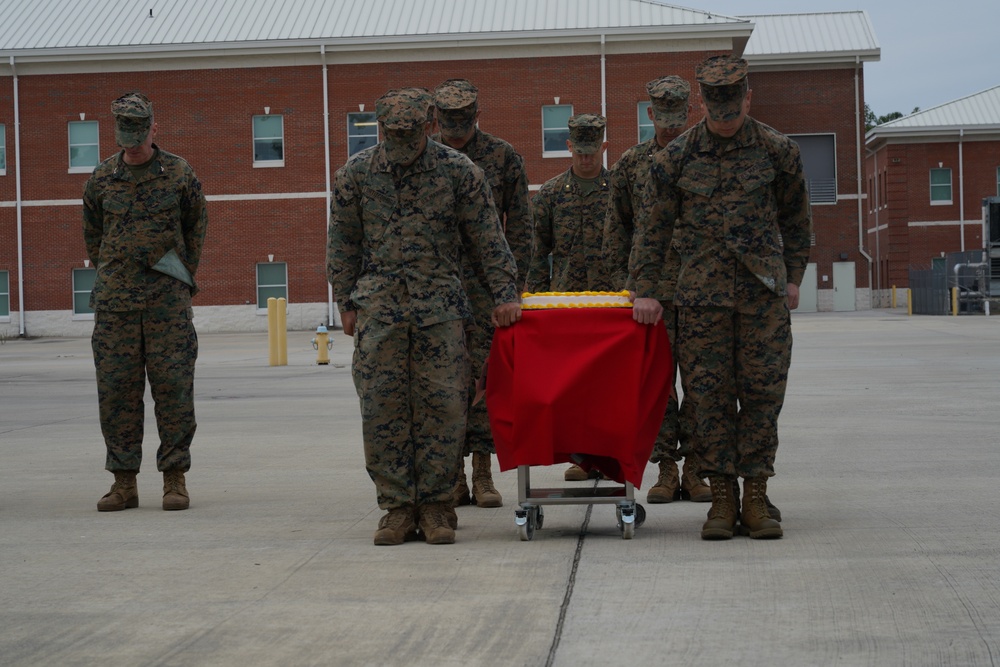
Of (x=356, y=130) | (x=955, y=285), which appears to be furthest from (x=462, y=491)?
(x=955, y=285)

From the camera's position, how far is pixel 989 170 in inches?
2495

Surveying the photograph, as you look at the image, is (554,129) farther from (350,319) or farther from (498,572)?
(498,572)

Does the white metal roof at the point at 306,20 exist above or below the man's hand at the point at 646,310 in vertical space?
above

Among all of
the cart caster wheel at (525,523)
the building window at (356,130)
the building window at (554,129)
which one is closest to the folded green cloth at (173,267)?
the cart caster wheel at (525,523)

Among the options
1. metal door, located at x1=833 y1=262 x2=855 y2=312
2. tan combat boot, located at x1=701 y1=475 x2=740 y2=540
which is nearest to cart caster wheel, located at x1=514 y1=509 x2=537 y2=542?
tan combat boot, located at x1=701 y1=475 x2=740 y2=540

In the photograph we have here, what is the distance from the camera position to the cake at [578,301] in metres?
6.55

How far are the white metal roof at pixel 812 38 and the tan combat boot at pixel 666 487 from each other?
151 ft

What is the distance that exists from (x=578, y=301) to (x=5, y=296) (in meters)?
41.6

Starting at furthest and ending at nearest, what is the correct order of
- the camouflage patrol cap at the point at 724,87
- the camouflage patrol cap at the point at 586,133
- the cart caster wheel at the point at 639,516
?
the camouflage patrol cap at the point at 586,133 < the cart caster wheel at the point at 639,516 < the camouflage patrol cap at the point at 724,87

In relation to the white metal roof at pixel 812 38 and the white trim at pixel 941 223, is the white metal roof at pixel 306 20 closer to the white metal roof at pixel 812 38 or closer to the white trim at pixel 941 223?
the white metal roof at pixel 812 38

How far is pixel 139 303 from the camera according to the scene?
787cm

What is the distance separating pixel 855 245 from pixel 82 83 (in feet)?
97.8

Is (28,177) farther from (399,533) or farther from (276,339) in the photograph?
(399,533)

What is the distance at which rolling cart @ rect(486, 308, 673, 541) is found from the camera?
650 centimetres
